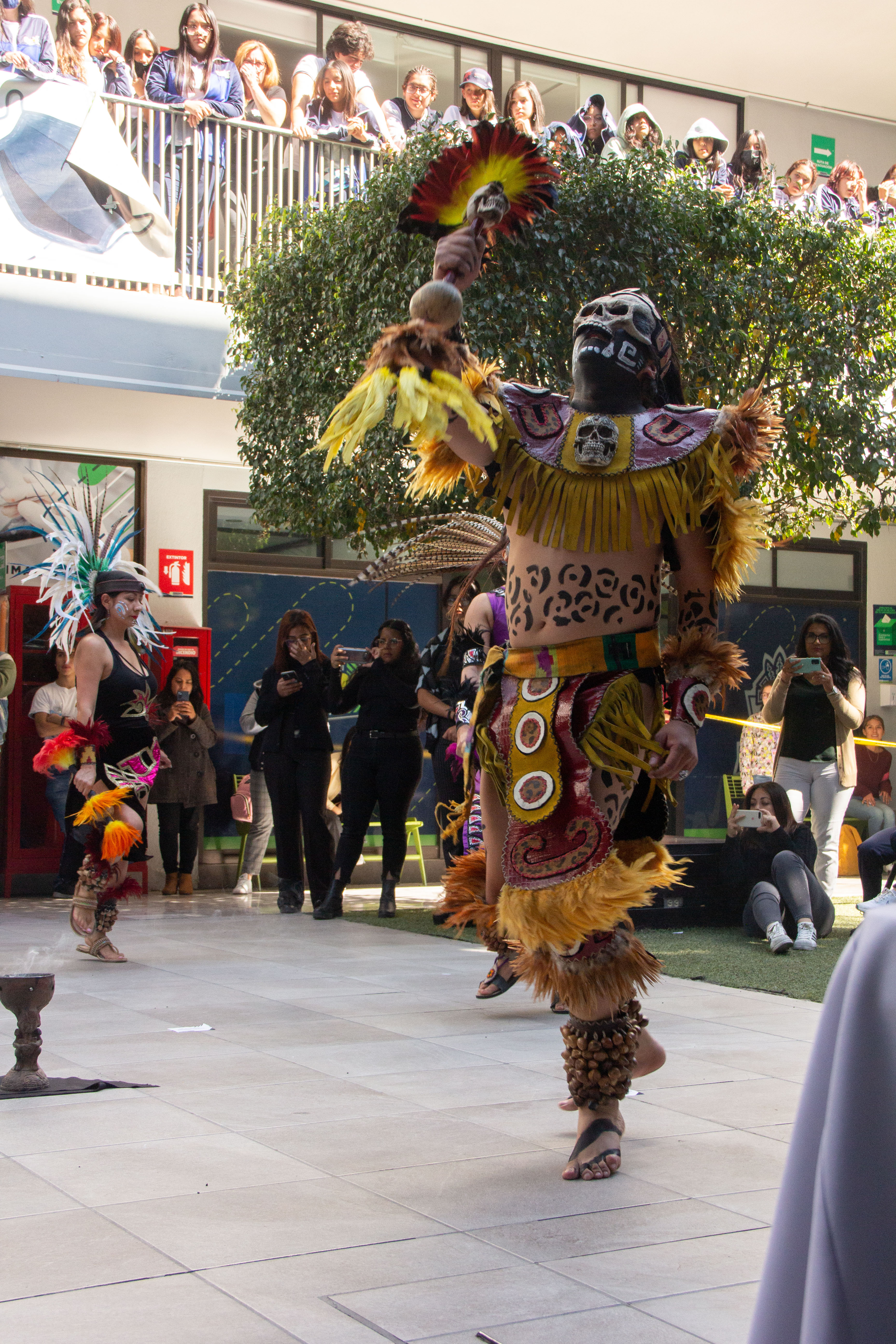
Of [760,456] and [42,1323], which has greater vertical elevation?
[760,456]

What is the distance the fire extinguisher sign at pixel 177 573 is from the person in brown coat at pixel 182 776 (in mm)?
736

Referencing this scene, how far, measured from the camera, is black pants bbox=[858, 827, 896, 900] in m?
8.16

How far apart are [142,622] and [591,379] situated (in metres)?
4.79

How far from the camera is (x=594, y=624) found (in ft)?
11.2

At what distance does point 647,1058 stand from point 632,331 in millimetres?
1865

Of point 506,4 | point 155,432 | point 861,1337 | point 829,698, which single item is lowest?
point 861,1337

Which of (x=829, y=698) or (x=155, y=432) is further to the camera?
(x=155, y=432)

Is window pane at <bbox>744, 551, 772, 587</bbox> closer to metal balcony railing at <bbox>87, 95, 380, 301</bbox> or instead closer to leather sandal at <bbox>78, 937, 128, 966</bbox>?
metal balcony railing at <bbox>87, 95, 380, 301</bbox>

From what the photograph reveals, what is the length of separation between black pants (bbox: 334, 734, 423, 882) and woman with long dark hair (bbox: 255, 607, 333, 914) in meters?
0.21

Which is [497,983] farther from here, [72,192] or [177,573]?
[72,192]

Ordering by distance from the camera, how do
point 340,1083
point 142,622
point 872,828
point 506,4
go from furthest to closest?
point 506,4 < point 872,828 < point 142,622 < point 340,1083

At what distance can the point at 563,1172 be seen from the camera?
327cm

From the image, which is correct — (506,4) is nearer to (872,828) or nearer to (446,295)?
(872,828)

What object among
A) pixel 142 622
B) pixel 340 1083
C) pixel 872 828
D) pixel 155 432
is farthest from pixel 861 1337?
pixel 872 828
